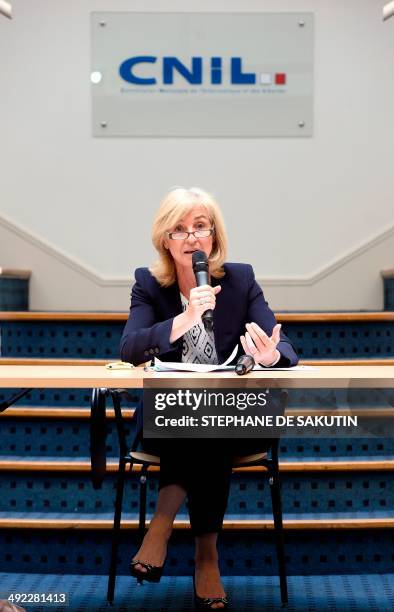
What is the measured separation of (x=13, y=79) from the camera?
477 cm

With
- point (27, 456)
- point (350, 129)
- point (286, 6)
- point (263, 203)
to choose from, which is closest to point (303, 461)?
point (27, 456)

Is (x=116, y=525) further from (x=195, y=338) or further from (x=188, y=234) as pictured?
(x=188, y=234)

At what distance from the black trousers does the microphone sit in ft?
1.13

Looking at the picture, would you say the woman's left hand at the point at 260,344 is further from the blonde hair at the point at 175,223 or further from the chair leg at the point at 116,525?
the chair leg at the point at 116,525

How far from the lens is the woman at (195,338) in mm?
2160

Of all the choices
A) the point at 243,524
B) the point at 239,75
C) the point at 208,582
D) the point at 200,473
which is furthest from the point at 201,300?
the point at 239,75

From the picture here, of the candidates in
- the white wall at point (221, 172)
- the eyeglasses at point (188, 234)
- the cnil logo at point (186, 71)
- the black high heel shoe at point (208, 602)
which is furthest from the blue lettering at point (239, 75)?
the black high heel shoe at point (208, 602)

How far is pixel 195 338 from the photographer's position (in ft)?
8.02

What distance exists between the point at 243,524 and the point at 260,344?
1.00m

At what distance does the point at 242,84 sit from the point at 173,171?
628mm

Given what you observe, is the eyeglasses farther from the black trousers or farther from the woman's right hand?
the black trousers

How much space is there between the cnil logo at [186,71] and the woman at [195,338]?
2445 mm

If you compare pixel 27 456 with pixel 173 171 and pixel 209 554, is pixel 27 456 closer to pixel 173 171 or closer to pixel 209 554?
pixel 209 554

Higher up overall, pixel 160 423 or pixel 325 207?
pixel 325 207
